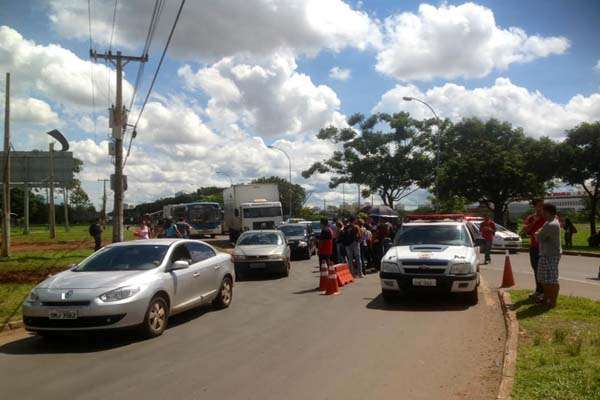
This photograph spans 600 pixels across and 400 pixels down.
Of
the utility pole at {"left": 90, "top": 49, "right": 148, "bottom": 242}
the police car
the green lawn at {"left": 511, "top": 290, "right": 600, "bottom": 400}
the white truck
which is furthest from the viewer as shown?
the white truck

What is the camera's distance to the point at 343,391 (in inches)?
214

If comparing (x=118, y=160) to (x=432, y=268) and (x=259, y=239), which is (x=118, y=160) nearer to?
(x=259, y=239)

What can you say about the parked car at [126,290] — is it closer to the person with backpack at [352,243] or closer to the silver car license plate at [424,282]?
the silver car license plate at [424,282]

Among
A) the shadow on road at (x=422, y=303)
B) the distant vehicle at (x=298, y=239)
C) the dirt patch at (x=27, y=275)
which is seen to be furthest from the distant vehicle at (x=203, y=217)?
the shadow on road at (x=422, y=303)

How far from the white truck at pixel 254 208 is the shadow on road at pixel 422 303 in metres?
23.3

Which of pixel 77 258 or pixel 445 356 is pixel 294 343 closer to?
pixel 445 356

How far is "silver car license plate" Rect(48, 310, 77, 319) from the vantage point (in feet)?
24.3

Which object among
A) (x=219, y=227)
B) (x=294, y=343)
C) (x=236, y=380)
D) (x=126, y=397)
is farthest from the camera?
(x=219, y=227)

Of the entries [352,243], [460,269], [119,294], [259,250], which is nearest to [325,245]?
[352,243]

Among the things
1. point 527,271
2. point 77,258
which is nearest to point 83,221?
point 77,258

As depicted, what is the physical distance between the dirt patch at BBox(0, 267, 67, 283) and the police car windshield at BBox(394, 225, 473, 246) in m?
9.07

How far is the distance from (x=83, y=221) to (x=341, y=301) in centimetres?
13712

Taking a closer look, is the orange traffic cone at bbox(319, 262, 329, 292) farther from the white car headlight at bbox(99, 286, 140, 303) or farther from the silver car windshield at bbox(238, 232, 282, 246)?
the white car headlight at bbox(99, 286, 140, 303)

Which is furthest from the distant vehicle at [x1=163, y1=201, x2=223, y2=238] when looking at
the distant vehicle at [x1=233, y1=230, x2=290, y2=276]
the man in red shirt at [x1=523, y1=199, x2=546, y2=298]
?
the man in red shirt at [x1=523, y1=199, x2=546, y2=298]
